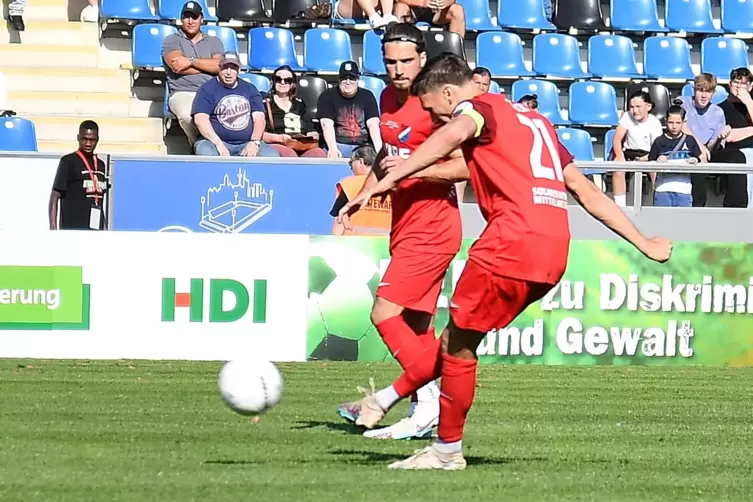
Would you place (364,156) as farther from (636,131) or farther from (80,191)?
(636,131)

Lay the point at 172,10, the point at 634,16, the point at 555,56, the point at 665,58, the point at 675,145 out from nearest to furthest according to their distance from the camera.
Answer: the point at 675,145
the point at 172,10
the point at 555,56
the point at 665,58
the point at 634,16

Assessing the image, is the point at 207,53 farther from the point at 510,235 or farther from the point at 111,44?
the point at 510,235

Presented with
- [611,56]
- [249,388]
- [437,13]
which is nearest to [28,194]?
[437,13]

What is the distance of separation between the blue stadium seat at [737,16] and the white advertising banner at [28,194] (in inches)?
442

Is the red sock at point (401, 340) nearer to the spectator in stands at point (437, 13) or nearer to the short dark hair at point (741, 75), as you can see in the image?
the short dark hair at point (741, 75)

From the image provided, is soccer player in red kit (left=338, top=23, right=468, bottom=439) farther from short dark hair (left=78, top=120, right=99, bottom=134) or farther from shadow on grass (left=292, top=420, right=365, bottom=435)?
short dark hair (left=78, top=120, right=99, bottom=134)

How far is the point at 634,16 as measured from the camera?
21141 mm

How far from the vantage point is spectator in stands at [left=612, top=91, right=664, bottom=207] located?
17.2 meters

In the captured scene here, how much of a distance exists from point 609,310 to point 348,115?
403 centimetres

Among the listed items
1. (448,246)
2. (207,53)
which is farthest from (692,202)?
(448,246)

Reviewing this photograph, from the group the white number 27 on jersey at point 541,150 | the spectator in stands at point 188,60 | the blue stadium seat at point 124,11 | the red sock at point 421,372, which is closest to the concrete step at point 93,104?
the blue stadium seat at point 124,11

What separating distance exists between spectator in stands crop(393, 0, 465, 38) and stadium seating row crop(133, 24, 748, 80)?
448 millimetres

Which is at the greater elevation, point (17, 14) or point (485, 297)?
point (17, 14)

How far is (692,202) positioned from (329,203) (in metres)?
4.12
